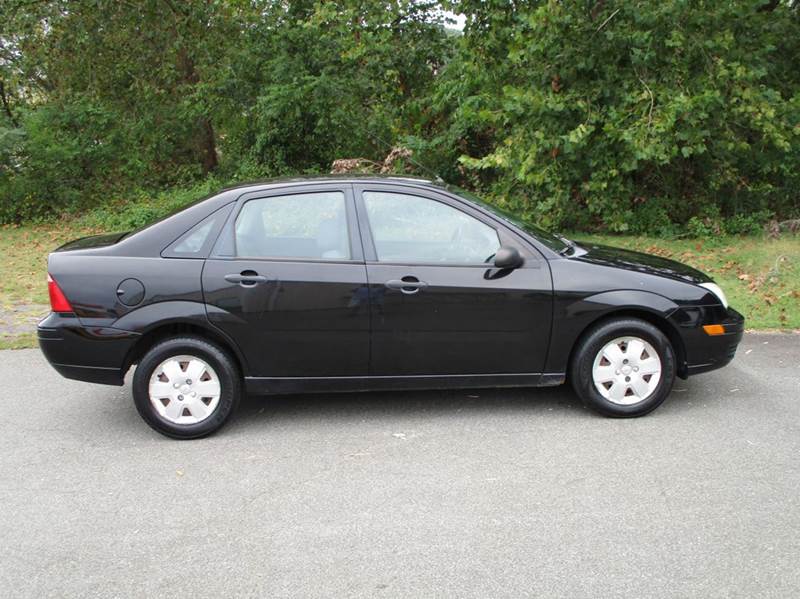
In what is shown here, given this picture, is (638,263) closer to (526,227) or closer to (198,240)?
(526,227)

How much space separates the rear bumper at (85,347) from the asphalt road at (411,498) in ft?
1.50

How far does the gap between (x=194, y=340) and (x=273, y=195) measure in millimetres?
1079

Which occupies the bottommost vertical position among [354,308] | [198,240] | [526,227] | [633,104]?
[354,308]

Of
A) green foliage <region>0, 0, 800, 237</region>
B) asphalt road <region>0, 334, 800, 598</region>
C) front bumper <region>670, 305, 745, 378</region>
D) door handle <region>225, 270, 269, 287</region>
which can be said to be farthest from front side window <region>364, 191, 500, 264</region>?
green foliage <region>0, 0, 800, 237</region>

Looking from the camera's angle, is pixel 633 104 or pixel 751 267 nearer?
pixel 751 267

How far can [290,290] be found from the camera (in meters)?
4.88

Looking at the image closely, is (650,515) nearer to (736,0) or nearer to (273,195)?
(273,195)

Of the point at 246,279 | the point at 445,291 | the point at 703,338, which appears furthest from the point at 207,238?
the point at 703,338

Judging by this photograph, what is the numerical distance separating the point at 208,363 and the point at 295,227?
1.05m

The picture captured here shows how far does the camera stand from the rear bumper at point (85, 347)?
4.82 meters

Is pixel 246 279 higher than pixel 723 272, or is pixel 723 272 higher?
pixel 246 279

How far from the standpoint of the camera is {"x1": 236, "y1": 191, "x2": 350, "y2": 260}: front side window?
4996mm

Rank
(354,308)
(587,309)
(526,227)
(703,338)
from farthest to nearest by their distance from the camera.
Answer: (526,227)
(703,338)
(587,309)
(354,308)

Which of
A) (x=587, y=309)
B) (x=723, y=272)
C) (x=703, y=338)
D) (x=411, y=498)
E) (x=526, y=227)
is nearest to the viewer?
(x=411, y=498)
